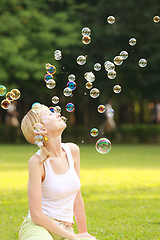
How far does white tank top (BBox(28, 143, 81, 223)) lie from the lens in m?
3.60

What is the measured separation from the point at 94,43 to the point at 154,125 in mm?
5522

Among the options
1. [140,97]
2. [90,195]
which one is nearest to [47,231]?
[90,195]

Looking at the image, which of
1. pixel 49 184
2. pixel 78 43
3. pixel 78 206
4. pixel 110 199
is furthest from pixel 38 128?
pixel 78 43

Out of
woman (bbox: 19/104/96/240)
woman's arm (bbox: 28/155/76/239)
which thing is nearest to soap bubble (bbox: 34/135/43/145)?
woman (bbox: 19/104/96/240)

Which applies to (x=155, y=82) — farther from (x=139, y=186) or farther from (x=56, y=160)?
(x=56, y=160)

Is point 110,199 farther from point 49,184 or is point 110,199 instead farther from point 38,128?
point 38,128

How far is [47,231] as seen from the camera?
11.3ft

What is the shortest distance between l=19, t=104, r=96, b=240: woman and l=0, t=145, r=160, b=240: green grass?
58.1 inches

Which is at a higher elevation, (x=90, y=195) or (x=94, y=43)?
(x=94, y=43)

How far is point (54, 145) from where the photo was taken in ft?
12.4

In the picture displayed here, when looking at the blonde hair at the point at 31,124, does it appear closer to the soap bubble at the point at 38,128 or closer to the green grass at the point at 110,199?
the soap bubble at the point at 38,128

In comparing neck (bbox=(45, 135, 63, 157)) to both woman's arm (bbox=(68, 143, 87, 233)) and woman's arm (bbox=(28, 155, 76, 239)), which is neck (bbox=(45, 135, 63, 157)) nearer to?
woman's arm (bbox=(68, 143, 87, 233))

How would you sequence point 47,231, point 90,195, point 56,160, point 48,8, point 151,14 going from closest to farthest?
point 47,231 < point 56,160 < point 90,195 < point 151,14 < point 48,8

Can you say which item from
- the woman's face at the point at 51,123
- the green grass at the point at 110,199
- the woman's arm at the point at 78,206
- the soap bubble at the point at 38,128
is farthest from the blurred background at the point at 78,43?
the soap bubble at the point at 38,128
